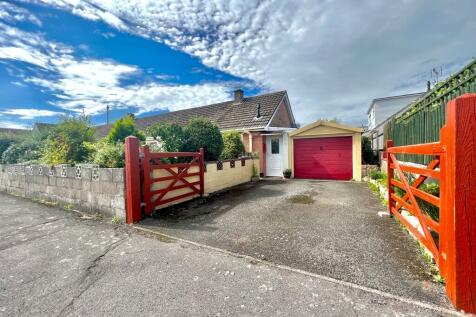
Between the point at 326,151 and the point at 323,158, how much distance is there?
37cm

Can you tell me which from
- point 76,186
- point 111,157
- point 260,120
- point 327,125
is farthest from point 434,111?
point 260,120

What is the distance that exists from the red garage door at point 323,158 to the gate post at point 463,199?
8.50 meters

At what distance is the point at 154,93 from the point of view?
618 inches

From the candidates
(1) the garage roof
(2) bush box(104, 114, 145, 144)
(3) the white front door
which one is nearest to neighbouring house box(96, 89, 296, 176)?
(3) the white front door

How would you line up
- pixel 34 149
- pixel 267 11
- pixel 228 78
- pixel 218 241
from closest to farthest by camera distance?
pixel 218 241 < pixel 267 11 < pixel 34 149 < pixel 228 78

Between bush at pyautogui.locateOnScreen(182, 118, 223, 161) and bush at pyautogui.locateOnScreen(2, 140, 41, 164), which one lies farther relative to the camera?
bush at pyautogui.locateOnScreen(2, 140, 41, 164)

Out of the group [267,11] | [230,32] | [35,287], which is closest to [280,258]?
[35,287]

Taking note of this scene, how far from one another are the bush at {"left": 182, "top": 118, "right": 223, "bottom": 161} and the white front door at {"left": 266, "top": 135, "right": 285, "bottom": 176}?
398 cm

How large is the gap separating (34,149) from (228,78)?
11.8 m

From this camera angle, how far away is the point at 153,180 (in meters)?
4.95

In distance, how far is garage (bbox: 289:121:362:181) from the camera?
31.2 ft

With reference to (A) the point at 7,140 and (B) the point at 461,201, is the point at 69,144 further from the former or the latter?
(B) the point at 461,201

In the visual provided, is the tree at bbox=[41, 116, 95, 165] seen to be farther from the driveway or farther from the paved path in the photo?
the driveway

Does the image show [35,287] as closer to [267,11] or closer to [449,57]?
[267,11]
